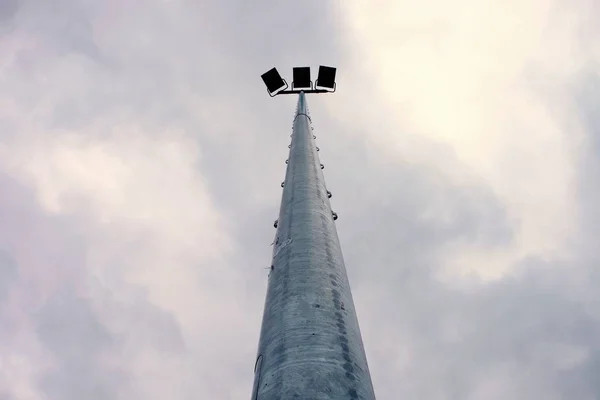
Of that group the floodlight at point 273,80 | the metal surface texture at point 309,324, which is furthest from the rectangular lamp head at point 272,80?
the metal surface texture at point 309,324

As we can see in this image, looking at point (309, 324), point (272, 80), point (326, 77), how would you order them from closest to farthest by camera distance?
point (309, 324) < point (272, 80) < point (326, 77)

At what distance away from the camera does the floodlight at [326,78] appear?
31.5 m

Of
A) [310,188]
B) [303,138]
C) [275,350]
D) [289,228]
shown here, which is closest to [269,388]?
[275,350]

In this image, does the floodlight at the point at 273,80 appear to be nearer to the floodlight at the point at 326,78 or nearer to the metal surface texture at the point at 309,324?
the floodlight at the point at 326,78

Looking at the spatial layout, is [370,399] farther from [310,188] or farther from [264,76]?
[264,76]

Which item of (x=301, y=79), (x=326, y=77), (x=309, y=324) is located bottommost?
(x=309, y=324)

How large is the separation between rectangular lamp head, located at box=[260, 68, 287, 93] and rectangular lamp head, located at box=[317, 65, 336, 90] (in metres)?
2.49

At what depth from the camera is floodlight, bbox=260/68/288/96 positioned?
30312mm

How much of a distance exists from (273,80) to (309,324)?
24362 mm

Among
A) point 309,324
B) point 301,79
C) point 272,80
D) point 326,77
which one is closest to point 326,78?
point 326,77

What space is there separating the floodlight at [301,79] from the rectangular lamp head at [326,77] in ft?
2.71

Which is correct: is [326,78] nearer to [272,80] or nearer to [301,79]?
[301,79]

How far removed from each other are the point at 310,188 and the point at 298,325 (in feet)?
20.2

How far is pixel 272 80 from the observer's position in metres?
30.7
